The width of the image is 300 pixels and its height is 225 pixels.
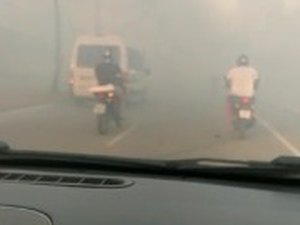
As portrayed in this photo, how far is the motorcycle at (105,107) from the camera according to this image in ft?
40.0

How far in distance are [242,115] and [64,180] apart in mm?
7364

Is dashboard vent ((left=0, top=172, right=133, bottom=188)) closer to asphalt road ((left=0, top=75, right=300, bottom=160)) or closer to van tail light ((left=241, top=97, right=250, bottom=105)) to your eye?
asphalt road ((left=0, top=75, right=300, bottom=160))

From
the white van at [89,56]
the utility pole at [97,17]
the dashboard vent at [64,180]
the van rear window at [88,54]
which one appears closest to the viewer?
the dashboard vent at [64,180]

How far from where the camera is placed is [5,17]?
842 centimetres

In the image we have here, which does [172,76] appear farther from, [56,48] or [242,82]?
[242,82]

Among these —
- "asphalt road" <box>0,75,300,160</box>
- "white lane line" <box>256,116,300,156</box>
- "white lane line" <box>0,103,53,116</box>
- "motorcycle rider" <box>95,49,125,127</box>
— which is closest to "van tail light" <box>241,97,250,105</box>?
"white lane line" <box>256,116,300,156</box>

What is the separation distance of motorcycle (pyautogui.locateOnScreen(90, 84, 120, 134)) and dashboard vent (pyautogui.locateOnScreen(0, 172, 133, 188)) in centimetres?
680

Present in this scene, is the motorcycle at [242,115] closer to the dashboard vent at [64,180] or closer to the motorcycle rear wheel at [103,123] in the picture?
the motorcycle rear wheel at [103,123]

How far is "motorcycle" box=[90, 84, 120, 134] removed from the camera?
12.2m

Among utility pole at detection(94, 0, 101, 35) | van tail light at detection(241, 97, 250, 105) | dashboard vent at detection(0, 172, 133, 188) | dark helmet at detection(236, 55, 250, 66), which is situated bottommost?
van tail light at detection(241, 97, 250, 105)

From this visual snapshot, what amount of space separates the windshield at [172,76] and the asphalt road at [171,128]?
2cm

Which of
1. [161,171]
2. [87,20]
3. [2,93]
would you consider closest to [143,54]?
[87,20]

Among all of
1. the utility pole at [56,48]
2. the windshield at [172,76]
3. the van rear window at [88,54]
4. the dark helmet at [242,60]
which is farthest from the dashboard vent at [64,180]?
the van rear window at [88,54]

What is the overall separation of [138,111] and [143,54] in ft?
2.96
